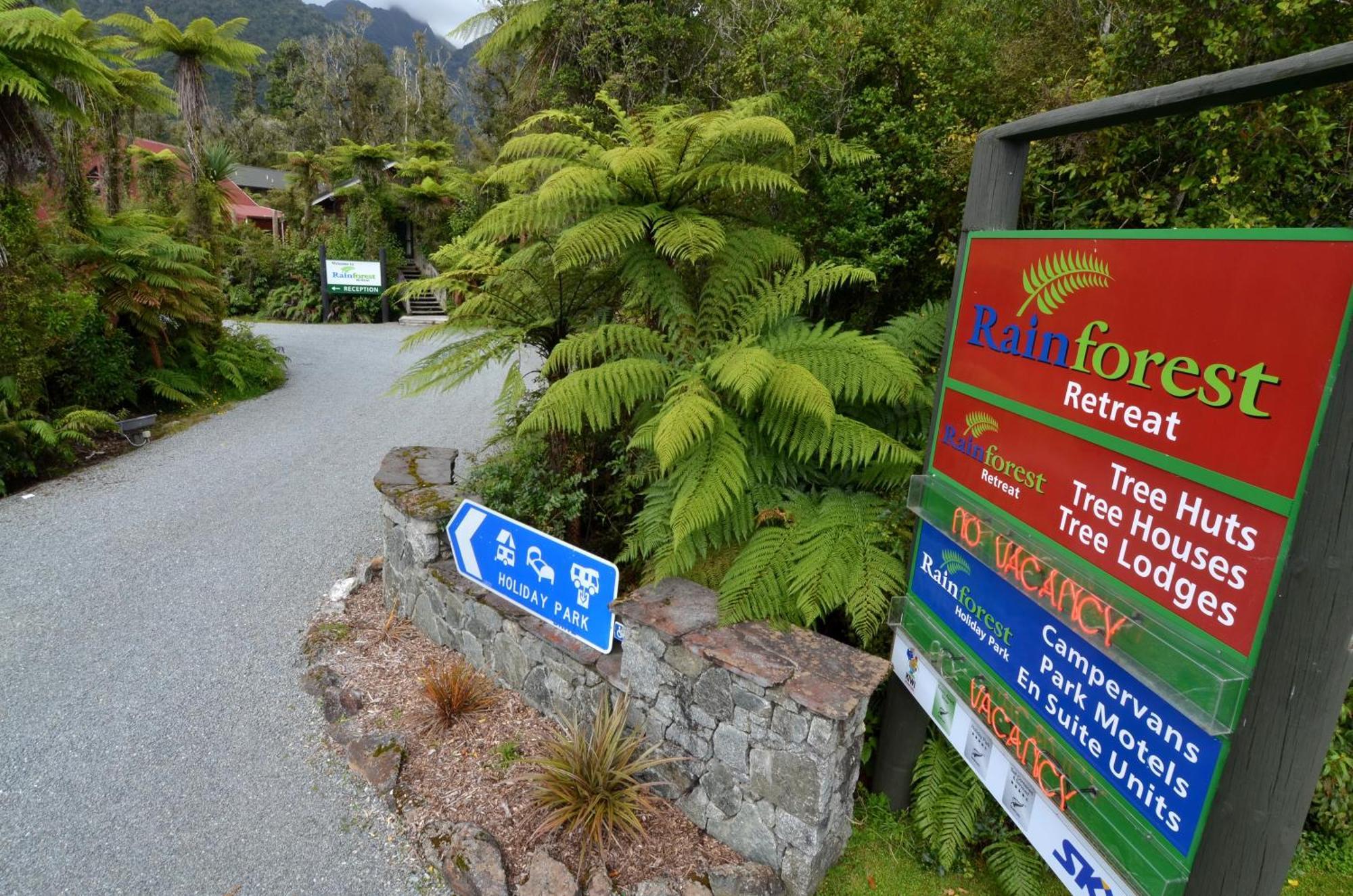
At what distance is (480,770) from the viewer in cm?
347

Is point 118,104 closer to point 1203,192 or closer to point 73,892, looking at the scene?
point 73,892

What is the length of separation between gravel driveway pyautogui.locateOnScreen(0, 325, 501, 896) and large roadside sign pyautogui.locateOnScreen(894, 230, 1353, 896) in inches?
101

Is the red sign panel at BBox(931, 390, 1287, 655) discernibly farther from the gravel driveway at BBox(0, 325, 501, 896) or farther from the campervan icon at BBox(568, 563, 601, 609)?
the gravel driveway at BBox(0, 325, 501, 896)

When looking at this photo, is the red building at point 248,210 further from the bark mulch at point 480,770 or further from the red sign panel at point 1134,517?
the red sign panel at point 1134,517

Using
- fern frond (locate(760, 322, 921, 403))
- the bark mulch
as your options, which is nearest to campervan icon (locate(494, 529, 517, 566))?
the bark mulch

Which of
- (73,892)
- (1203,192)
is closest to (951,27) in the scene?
Answer: (1203,192)

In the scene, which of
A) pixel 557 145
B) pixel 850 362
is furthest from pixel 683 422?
pixel 557 145

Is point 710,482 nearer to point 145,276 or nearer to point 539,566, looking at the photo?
point 539,566

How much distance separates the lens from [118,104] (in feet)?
40.0

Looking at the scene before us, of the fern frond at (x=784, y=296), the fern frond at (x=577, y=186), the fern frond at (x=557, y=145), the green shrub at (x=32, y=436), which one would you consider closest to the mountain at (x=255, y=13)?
the green shrub at (x=32, y=436)

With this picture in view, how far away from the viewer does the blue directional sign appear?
3303 millimetres

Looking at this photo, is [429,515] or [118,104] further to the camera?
[118,104]

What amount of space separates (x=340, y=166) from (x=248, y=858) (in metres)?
22.2

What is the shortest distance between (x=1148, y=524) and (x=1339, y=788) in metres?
2.12
